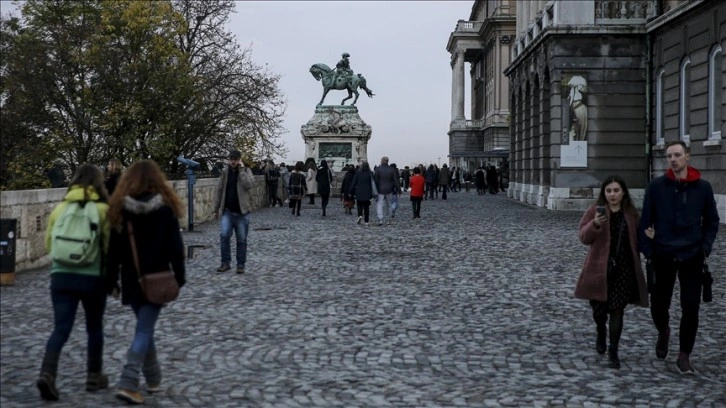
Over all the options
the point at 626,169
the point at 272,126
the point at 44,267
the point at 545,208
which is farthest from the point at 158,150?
the point at 44,267

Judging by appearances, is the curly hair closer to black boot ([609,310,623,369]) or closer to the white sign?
black boot ([609,310,623,369])

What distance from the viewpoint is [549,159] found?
3659 cm

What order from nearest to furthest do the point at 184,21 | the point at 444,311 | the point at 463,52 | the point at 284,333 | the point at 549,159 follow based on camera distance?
the point at 284,333
the point at 444,311
the point at 549,159
the point at 184,21
the point at 463,52

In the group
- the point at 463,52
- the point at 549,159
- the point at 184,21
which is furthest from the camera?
the point at 463,52

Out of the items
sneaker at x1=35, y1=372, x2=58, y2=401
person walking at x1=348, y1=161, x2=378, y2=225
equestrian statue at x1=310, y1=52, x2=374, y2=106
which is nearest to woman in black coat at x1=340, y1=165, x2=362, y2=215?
person walking at x1=348, y1=161, x2=378, y2=225

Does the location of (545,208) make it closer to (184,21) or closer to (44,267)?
(184,21)

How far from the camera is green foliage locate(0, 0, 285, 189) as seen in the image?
3591 cm

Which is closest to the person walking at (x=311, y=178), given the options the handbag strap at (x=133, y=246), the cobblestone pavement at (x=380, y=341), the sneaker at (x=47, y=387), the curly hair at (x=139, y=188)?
the cobblestone pavement at (x=380, y=341)

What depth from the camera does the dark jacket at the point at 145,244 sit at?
680 centimetres

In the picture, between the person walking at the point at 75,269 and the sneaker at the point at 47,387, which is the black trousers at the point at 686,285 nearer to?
the person walking at the point at 75,269

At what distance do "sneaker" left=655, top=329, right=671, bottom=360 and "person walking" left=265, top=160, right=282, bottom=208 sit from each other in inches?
1200

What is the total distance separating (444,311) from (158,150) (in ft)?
85.4

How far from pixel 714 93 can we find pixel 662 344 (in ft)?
64.5

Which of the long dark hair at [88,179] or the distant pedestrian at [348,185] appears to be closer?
the long dark hair at [88,179]
